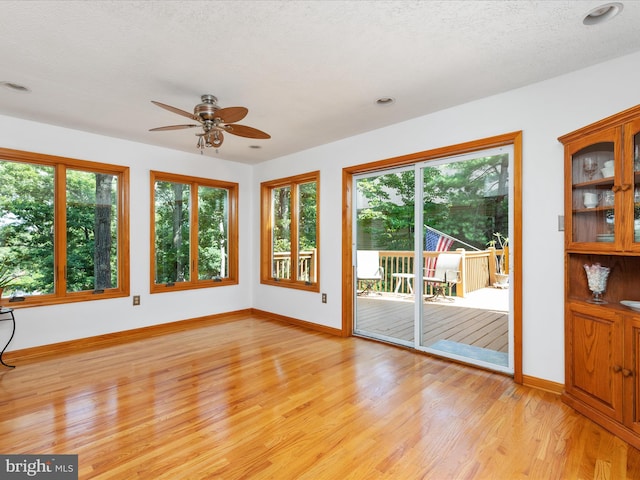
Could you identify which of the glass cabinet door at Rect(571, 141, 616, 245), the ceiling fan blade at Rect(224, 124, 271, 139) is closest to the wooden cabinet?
the glass cabinet door at Rect(571, 141, 616, 245)

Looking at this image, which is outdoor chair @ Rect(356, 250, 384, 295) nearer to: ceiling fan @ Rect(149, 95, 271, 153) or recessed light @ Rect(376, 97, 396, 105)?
recessed light @ Rect(376, 97, 396, 105)

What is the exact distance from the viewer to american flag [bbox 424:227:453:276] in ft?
11.4

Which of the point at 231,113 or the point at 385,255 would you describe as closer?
the point at 231,113

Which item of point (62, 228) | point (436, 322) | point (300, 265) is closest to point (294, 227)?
point (300, 265)

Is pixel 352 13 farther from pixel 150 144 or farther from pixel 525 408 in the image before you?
pixel 150 144

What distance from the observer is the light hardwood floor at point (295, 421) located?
179 cm

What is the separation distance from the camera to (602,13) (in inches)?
75.3

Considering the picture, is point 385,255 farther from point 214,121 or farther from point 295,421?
point 214,121

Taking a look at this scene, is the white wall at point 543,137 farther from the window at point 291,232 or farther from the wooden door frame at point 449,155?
the window at point 291,232

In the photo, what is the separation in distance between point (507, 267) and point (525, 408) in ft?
3.87

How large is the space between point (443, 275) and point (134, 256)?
3831mm

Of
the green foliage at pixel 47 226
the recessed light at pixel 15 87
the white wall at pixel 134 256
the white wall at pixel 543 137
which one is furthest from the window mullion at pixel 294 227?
the recessed light at pixel 15 87

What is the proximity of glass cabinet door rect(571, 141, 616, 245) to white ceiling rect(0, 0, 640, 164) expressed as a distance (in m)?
0.71

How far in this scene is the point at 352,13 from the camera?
74.2 inches
